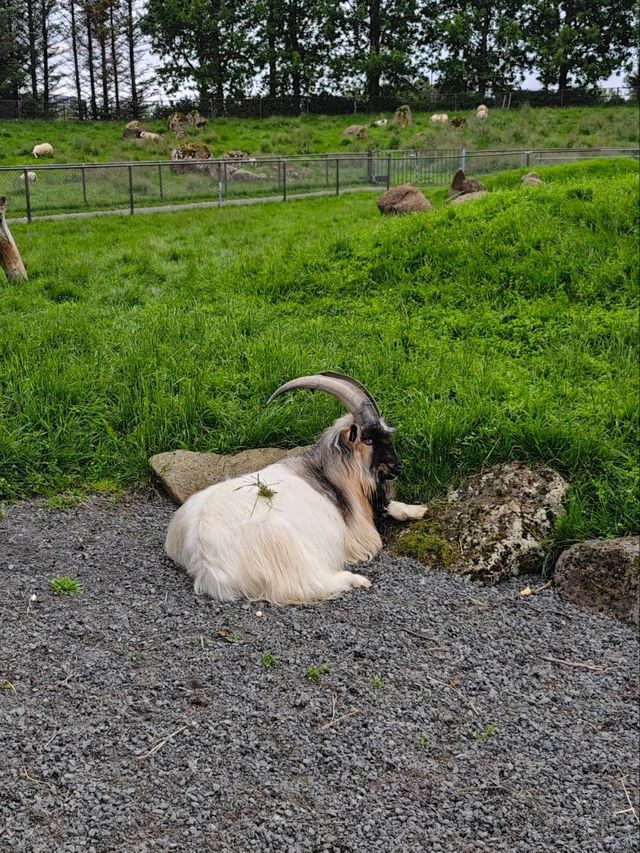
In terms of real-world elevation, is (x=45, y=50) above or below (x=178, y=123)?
above

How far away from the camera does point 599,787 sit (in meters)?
3.27

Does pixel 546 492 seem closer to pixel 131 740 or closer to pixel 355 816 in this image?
pixel 355 816

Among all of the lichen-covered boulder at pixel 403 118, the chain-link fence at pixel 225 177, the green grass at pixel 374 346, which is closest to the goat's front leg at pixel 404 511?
the green grass at pixel 374 346

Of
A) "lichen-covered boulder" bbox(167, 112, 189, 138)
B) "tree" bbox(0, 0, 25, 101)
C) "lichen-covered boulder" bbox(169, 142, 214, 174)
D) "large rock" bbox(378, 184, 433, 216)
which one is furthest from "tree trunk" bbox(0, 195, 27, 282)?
"tree" bbox(0, 0, 25, 101)

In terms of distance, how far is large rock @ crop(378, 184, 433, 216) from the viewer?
51.5 ft

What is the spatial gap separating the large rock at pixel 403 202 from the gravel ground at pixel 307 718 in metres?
12.3

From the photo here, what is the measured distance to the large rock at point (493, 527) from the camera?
4.73 m

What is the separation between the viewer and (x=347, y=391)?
4.78 metres

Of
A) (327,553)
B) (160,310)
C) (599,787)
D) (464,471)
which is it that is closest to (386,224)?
(160,310)

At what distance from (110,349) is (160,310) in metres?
1.68

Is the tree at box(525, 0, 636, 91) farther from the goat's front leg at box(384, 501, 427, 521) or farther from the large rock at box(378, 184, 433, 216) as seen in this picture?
the goat's front leg at box(384, 501, 427, 521)

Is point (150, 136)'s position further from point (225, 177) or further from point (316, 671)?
point (316, 671)

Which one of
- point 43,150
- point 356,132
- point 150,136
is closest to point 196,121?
point 150,136

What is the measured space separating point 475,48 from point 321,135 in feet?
56.8
